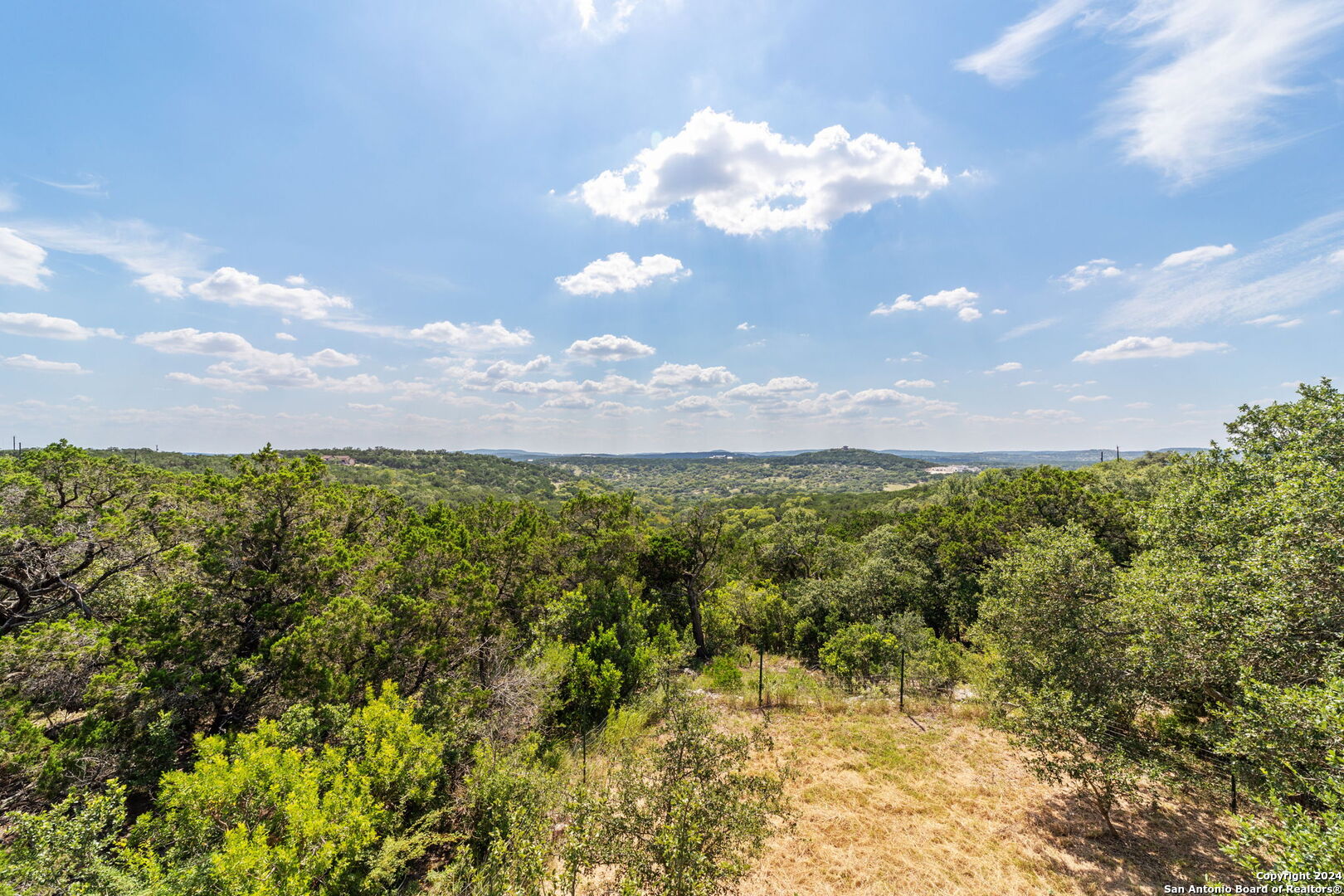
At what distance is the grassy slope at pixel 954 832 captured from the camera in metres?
8.52

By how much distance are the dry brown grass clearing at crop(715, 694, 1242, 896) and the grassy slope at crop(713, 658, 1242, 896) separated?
0.08ft

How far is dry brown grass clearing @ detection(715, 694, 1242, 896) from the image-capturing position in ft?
28.0

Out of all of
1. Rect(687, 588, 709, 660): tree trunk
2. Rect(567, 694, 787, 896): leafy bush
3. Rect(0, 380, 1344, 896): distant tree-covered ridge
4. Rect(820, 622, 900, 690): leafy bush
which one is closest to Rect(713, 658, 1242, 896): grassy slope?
Rect(0, 380, 1344, 896): distant tree-covered ridge

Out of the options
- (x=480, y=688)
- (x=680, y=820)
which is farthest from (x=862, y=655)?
(x=680, y=820)

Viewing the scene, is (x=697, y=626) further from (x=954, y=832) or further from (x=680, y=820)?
(x=680, y=820)

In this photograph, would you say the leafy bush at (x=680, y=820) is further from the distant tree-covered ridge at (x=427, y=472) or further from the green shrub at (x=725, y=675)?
the distant tree-covered ridge at (x=427, y=472)

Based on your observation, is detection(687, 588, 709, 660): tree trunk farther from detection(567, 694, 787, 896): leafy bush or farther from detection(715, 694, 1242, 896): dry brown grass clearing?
detection(567, 694, 787, 896): leafy bush

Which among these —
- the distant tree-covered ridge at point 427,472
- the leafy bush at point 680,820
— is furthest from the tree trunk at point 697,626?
the distant tree-covered ridge at point 427,472

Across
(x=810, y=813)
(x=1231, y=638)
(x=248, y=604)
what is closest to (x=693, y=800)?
(x=810, y=813)

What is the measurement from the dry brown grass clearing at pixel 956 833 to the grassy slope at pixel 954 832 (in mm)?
25

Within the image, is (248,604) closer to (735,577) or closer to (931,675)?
(735,577)

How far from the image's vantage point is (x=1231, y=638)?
25.7 feet

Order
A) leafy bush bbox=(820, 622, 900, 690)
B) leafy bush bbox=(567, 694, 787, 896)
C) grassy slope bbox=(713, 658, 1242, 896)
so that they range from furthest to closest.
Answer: leafy bush bbox=(820, 622, 900, 690)
grassy slope bbox=(713, 658, 1242, 896)
leafy bush bbox=(567, 694, 787, 896)

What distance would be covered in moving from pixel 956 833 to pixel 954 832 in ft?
0.12
